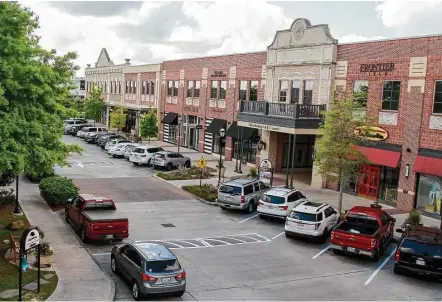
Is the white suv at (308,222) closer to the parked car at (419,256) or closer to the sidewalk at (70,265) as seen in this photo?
the parked car at (419,256)

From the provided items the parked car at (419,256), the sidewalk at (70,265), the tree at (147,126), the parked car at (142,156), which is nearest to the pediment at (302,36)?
the parked car at (142,156)

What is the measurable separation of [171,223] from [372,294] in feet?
35.0

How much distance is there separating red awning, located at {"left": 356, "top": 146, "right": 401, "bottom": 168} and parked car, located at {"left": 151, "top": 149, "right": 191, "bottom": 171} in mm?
15428

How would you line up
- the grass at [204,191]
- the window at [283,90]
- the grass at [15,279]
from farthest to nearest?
1. the window at [283,90]
2. the grass at [204,191]
3. the grass at [15,279]

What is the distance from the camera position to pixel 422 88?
1098 inches

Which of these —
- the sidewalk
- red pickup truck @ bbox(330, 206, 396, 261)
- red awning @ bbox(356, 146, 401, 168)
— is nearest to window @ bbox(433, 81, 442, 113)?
red awning @ bbox(356, 146, 401, 168)

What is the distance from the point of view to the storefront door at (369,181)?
30.8m

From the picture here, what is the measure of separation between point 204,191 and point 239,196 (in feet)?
16.4

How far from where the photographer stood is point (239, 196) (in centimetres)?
2606

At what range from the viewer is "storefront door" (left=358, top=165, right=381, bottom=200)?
30828mm

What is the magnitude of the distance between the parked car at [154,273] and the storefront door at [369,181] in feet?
61.6

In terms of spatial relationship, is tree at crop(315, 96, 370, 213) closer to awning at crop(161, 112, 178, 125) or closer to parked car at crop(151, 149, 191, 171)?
parked car at crop(151, 149, 191, 171)

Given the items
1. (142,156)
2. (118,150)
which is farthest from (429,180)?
(118,150)

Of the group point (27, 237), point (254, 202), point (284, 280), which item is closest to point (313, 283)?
point (284, 280)
